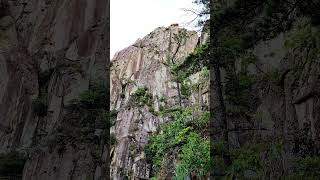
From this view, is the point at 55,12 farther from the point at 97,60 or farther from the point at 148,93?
the point at 148,93

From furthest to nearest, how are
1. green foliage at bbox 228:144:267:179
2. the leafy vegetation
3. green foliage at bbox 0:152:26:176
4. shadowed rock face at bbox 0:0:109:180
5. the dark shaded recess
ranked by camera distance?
the leafy vegetation, the dark shaded recess, green foliage at bbox 0:152:26:176, shadowed rock face at bbox 0:0:109:180, green foliage at bbox 228:144:267:179

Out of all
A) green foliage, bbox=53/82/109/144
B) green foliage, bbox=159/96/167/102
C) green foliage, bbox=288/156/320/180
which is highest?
green foliage, bbox=159/96/167/102

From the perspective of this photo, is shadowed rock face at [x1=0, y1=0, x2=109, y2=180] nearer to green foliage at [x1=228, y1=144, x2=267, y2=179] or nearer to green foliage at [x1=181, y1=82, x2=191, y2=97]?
green foliage at [x1=228, y1=144, x2=267, y2=179]

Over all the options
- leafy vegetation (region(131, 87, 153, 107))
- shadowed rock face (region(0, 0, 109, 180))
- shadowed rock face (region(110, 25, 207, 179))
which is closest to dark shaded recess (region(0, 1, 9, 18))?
shadowed rock face (region(0, 0, 109, 180))

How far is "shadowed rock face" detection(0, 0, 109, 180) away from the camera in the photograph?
16.0 m

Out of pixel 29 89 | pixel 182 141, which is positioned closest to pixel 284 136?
pixel 29 89

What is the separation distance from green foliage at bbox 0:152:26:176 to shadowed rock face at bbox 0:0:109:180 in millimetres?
410

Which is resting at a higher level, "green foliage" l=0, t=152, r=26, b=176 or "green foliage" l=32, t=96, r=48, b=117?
"green foliage" l=32, t=96, r=48, b=117

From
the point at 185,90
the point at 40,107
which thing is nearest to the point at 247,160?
the point at 40,107

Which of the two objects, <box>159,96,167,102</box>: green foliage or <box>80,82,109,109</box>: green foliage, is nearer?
<box>80,82,109,109</box>: green foliage

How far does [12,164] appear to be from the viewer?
16531mm

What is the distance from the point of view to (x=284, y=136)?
26.5 ft

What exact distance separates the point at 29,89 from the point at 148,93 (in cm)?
1608

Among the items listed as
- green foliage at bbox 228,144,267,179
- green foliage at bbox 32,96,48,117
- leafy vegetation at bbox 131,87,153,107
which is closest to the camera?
green foliage at bbox 228,144,267,179
